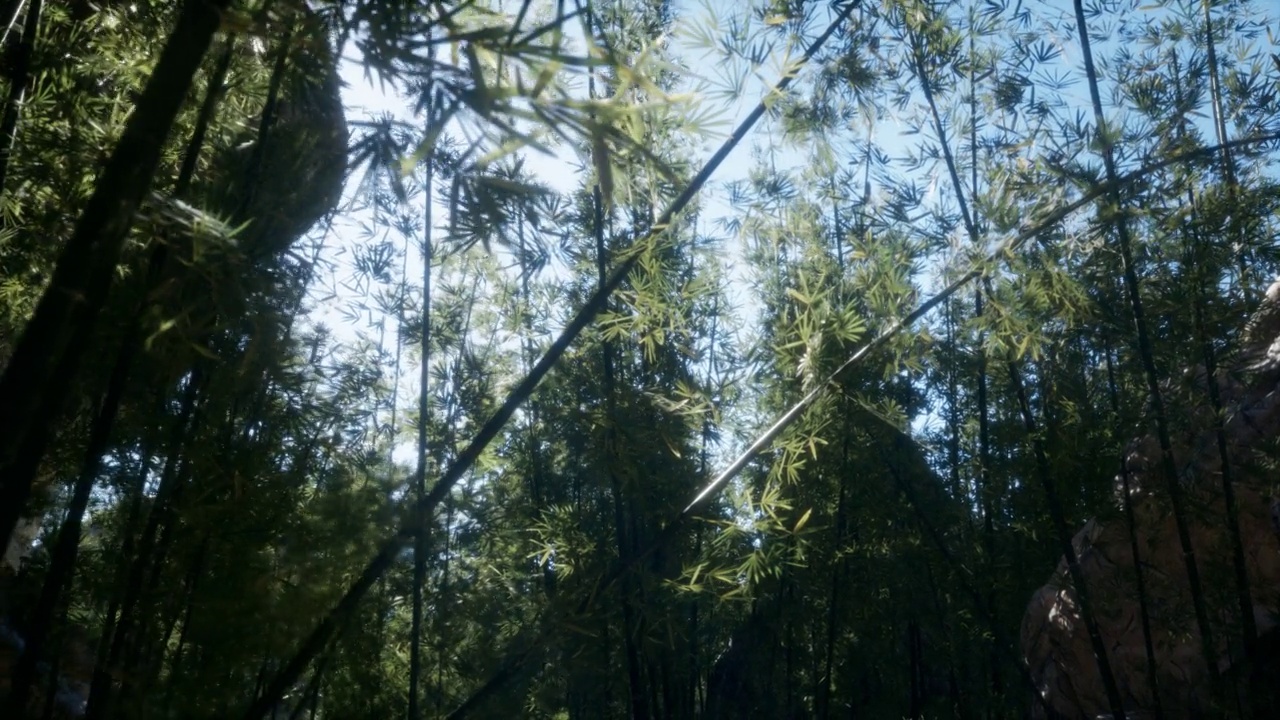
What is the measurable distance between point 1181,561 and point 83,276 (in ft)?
17.2

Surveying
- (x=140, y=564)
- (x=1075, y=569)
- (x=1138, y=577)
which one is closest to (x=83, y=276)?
(x=140, y=564)

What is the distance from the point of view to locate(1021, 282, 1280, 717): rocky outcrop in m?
3.97

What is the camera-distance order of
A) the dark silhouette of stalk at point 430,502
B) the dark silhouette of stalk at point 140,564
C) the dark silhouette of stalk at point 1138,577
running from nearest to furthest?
the dark silhouette of stalk at point 430,502 → the dark silhouette of stalk at point 140,564 → the dark silhouette of stalk at point 1138,577

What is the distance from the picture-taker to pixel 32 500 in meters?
2.87

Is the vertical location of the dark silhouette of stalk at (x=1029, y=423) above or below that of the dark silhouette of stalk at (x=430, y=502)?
above

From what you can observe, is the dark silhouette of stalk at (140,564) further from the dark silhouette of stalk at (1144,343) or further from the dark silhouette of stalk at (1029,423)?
the dark silhouette of stalk at (1144,343)

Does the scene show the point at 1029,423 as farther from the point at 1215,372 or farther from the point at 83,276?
the point at 83,276

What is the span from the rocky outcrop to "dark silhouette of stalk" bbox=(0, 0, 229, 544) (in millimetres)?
3575

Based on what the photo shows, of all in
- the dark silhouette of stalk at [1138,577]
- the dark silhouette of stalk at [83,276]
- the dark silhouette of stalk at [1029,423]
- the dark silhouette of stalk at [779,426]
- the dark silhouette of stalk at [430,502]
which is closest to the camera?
the dark silhouette of stalk at [83,276]

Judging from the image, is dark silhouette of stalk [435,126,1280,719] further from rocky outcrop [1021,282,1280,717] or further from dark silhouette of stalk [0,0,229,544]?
rocky outcrop [1021,282,1280,717]

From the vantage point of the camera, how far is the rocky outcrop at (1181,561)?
3971 mm

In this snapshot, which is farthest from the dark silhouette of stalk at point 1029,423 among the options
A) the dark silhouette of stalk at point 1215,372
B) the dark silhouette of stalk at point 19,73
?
the dark silhouette of stalk at point 19,73

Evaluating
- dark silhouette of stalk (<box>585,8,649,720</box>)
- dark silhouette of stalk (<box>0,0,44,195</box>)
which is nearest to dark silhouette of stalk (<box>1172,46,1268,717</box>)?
dark silhouette of stalk (<box>585,8,649,720</box>)

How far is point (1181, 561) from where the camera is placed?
5020 mm
